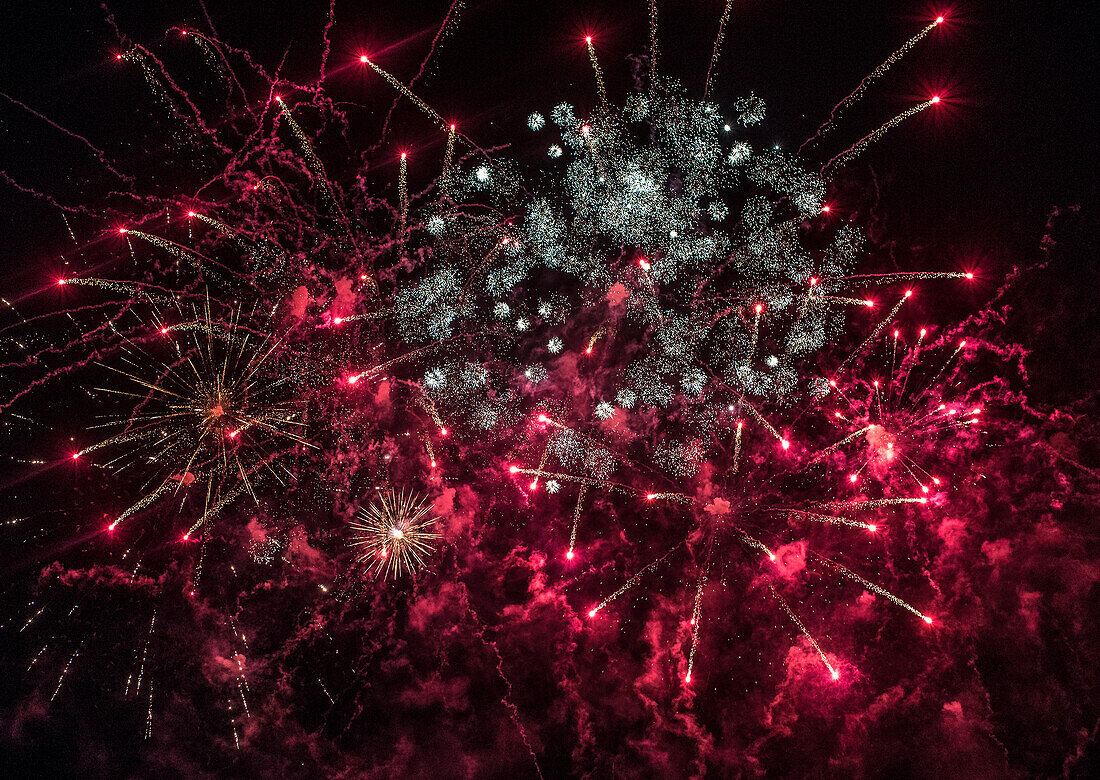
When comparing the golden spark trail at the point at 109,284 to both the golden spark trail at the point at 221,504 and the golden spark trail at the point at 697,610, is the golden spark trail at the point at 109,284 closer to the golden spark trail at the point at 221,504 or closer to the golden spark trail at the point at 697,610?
the golden spark trail at the point at 221,504

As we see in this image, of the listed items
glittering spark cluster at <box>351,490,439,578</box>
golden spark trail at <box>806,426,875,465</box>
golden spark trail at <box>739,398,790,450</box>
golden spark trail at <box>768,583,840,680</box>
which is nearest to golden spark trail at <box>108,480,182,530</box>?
glittering spark cluster at <box>351,490,439,578</box>

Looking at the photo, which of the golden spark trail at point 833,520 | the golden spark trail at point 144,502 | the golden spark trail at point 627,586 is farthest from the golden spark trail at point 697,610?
the golden spark trail at point 144,502

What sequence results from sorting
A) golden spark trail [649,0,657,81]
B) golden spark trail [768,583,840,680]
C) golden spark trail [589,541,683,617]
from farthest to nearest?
golden spark trail [649,0,657,81] → golden spark trail [589,541,683,617] → golden spark trail [768,583,840,680]

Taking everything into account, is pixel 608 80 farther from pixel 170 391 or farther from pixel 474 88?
pixel 170 391

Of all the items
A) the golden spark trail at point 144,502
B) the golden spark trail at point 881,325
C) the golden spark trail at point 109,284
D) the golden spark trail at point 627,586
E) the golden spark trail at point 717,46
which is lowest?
the golden spark trail at point 627,586

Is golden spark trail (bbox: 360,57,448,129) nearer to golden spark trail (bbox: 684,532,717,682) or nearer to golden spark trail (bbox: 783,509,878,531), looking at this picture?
golden spark trail (bbox: 684,532,717,682)

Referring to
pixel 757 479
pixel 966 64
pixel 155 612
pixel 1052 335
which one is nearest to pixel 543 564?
pixel 757 479
